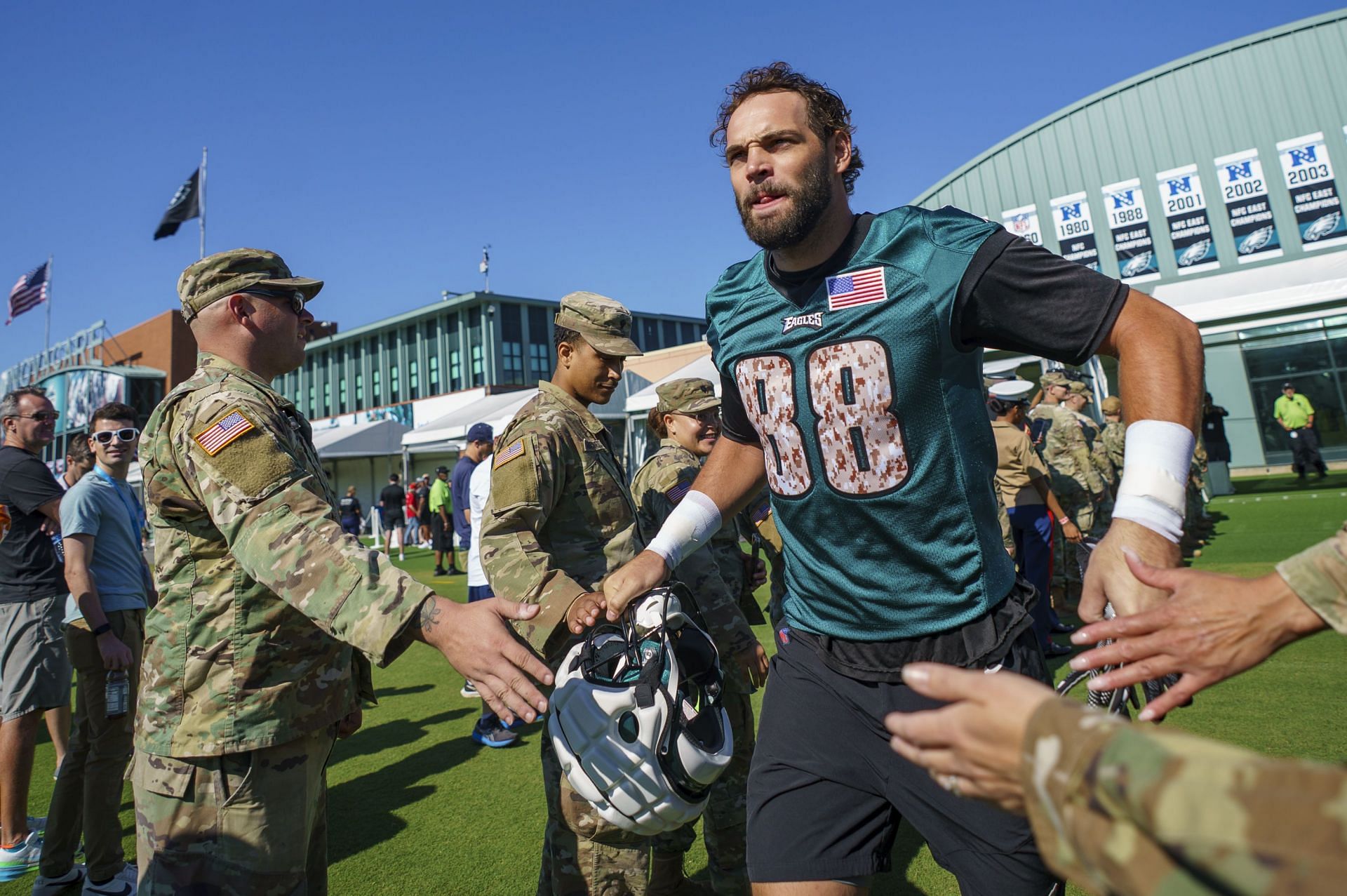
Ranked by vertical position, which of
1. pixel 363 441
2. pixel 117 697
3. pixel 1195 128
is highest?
pixel 1195 128

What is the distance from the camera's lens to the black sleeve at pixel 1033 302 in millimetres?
1793

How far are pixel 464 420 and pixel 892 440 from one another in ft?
59.1

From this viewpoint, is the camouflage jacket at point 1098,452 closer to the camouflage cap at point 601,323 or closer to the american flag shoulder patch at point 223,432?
the camouflage cap at point 601,323

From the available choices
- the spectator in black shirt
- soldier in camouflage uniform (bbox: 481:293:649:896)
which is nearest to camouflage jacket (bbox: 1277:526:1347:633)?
soldier in camouflage uniform (bbox: 481:293:649:896)

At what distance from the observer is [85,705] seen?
3.89 m

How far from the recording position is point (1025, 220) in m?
27.2

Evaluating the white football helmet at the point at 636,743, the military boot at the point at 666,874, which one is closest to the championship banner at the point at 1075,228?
the military boot at the point at 666,874

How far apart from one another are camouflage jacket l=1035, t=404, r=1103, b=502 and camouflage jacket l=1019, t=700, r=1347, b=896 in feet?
29.3

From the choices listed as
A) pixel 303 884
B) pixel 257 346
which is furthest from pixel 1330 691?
pixel 257 346

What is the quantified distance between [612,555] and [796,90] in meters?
1.77

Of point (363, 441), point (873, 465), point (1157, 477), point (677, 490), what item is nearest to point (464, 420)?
point (363, 441)

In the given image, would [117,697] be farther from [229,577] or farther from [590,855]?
[590,855]

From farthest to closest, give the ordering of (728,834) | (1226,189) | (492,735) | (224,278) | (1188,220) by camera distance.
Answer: (1188,220)
(1226,189)
(492,735)
(728,834)
(224,278)

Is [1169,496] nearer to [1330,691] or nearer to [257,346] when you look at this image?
[257,346]
